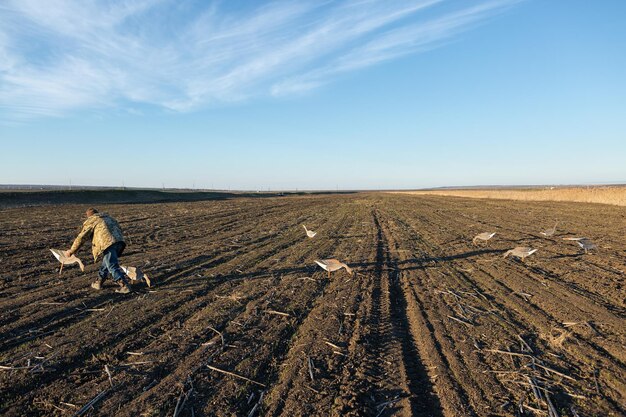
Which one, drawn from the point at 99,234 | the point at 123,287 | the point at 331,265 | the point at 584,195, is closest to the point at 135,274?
the point at 123,287

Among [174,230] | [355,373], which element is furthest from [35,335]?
[174,230]

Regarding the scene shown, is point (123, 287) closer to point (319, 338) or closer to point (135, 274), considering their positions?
point (135, 274)

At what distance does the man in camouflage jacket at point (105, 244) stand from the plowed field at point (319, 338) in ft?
1.12

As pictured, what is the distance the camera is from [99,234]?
812 cm

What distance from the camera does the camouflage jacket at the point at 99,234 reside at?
805 centimetres

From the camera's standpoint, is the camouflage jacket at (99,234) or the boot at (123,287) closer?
the boot at (123,287)

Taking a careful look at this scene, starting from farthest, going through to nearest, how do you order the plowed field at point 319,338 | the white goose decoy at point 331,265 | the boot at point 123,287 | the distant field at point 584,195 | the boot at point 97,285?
the distant field at point 584,195 < the white goose decoy at point 331,265 < the boot at point 97,285 < the boot at point 123,287 < the plowed field at point 319,338

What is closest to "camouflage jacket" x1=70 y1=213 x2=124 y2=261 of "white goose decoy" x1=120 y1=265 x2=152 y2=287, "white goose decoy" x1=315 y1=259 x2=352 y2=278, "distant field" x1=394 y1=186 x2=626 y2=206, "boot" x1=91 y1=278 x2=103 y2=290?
"boot" x1=91 y1=278 x2=103 y2=290

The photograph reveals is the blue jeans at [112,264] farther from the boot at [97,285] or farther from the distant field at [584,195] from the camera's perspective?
the distant field at [584,195]

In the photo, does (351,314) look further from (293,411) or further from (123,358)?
(123,358)

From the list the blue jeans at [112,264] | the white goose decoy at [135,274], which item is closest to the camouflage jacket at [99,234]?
the blue jeans at [112,264]

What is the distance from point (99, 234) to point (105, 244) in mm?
309

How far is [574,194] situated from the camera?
4159 cm

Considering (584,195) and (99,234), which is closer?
(99,234)
